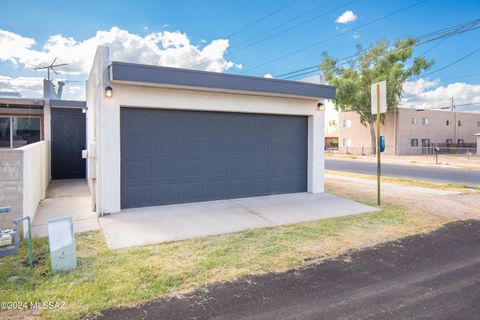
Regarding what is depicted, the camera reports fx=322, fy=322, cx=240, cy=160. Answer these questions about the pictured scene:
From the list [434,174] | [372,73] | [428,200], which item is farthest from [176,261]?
[372,73]

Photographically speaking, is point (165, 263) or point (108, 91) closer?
point (165, 263)

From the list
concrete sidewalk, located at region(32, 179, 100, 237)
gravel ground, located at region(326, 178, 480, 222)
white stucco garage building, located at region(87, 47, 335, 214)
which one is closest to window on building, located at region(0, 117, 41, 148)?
concrete sidewalk, located at region(32, 179, 100, 237)

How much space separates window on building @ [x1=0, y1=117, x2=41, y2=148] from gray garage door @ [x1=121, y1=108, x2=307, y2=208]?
9.73 metres

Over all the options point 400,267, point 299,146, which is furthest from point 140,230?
point 299,146

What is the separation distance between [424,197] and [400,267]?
6.45 meters

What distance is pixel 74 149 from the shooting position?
13.8m

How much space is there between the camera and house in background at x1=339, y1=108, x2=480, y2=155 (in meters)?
38.2

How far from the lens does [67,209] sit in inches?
304

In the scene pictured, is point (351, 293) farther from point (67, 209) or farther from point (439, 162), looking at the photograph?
point (439, 162)

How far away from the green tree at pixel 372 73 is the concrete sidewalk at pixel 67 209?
30.6m

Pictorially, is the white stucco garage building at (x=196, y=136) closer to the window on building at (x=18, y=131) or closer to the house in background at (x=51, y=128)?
the house in background at (x=51, y=128)

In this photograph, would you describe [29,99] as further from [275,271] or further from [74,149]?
[275,271]

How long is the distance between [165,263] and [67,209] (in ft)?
14.9

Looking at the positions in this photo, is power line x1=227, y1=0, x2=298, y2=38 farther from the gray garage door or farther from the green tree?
the green tree
